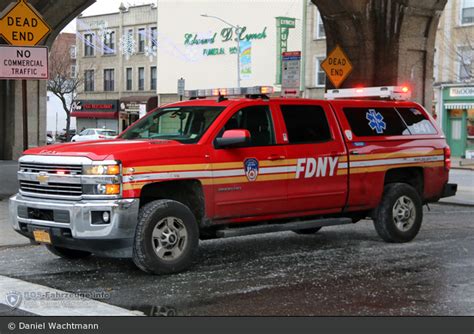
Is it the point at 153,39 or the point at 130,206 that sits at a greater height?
the point at 153,39

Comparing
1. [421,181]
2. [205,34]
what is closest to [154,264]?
[421,181]

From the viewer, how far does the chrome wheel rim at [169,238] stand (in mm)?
7008

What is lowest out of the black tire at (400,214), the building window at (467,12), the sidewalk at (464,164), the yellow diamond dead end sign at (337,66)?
the sidewalk at (464,164)

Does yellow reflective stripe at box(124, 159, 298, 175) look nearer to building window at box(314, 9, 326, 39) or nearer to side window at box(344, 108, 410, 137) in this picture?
side window at box(344, 108, 410, 137)

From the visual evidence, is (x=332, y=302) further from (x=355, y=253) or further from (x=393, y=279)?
(x=355, y=253)

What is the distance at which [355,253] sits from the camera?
860 centimetres

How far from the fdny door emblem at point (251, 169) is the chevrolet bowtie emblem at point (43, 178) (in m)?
2.24

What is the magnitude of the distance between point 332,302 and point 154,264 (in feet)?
6.49

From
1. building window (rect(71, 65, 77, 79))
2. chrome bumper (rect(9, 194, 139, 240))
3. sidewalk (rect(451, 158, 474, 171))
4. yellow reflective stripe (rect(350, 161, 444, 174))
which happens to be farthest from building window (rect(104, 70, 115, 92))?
chrome bumper (rect(9, 194, 139, 240))

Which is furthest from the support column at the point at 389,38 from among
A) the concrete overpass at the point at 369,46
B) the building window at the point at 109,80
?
the building window at the point at 109,80

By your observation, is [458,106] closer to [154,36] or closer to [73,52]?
[154,36]

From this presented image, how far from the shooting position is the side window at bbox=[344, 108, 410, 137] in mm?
9008

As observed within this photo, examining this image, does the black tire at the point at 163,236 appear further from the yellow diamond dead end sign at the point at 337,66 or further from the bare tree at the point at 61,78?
the bare tree at the point at 61,78

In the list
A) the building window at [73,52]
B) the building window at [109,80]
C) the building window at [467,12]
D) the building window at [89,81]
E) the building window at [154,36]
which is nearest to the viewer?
the building window at [467,12]
